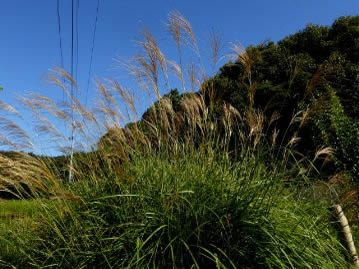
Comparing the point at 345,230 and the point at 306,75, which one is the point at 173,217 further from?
the point at 306,75

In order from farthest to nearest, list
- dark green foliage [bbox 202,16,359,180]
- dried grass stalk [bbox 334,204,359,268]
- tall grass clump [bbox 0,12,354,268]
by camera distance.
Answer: dark green foliage [bbox 202,16,359,180] < dried grass stalk [bbox 334,204,359,268] < tall grass clump [bbox 0,12,354,268]

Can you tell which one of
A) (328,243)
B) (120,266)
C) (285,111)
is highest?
(285,111)

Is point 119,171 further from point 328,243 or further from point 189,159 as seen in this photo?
point 328,243

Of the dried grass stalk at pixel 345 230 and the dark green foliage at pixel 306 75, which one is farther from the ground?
the dark green foliage at pixel 306 75

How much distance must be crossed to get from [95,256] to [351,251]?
2.10 metres

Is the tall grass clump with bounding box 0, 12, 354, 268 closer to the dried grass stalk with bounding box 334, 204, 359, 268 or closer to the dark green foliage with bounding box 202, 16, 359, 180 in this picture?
the dried grass stalk with bounding box 334, 204, 359, 268

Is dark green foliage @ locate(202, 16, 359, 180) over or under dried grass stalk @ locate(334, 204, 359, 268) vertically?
over

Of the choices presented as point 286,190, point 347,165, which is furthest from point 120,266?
point 347,165

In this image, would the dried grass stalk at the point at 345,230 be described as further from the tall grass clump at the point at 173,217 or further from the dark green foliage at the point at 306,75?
the dark green foliage at the point at 306,75

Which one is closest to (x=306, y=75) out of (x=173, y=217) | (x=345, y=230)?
(x=345, y=230)

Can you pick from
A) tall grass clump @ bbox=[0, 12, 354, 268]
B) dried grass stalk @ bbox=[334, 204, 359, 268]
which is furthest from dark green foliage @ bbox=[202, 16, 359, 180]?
tall grass clump @ bbox=[0, 12, 354, 268]

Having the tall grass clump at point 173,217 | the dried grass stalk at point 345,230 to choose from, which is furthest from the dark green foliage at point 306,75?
the tall grass clump at point 173,217

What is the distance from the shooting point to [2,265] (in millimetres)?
3416

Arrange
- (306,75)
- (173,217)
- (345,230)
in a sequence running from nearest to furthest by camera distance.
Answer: (173,217) < (345,230) < (306,75)
